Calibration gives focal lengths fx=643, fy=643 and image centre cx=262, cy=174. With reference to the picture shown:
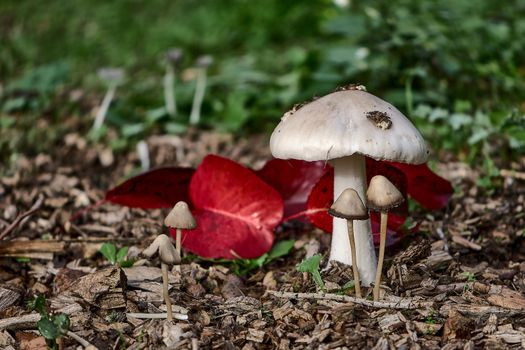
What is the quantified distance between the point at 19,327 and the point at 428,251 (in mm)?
1418

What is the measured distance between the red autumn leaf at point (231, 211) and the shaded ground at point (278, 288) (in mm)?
104

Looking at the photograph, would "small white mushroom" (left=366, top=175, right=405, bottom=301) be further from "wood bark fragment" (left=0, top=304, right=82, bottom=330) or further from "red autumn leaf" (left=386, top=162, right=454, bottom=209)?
"wood bark fragment" (left=0, top=304, right=82, bottom=330)

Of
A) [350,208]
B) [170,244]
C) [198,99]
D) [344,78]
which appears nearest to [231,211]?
[170,244]

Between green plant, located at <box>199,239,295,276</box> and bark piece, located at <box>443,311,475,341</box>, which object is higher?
bark piece, located at <box>443,311,475,341</box>

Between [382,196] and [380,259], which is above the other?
[382,196]

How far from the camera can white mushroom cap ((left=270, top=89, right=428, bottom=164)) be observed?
186cm

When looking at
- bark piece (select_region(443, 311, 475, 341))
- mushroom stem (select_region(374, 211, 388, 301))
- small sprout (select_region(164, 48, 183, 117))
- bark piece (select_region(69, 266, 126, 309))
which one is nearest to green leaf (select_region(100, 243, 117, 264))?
bark piece (select_region(69, 266, 126, 309))

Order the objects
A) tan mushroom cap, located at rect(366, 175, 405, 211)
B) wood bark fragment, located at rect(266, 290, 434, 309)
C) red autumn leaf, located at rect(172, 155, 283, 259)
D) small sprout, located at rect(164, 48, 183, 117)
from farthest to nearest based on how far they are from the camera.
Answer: small sprout, located at rect(164, 48, 183, 117) → red autumn leaf, located at rect(172, 155, 283, 259) → wood bark fragment, located at rect(266, 290, 434, 309) → tan mushroom cap, located at rect(366, 175, 405, 211)

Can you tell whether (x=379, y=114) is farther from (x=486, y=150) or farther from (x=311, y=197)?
(x=486, y=150)

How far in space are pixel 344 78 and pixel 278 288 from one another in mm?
2423

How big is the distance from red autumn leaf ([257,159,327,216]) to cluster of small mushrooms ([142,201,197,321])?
2.40 ft

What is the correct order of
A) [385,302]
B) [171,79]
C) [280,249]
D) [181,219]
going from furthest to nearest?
1. [171,79]
2. [280,249]
3. [385,302]
4. [181,219]

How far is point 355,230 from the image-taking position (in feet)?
7.12

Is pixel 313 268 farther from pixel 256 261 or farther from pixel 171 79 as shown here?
pixel 171 79
